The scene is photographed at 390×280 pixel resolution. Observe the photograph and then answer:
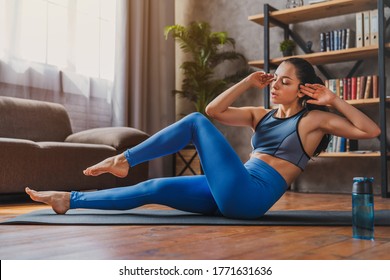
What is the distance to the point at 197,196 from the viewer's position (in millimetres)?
1939

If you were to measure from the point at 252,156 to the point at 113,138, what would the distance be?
1.86 m

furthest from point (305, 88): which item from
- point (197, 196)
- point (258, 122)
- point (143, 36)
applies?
point (143, 36)

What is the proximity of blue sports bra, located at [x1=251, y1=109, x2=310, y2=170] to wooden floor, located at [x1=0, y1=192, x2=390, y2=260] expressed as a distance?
0.28 meters

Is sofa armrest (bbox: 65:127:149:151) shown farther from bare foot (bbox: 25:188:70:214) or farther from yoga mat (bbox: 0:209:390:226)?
bare foot (bbox: 25:188:70:214)

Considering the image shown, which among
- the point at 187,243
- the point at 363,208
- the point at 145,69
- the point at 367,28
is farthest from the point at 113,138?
the point at 363,208

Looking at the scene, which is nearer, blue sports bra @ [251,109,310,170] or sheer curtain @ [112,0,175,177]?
blue sports bra @ [251,109,310,170]

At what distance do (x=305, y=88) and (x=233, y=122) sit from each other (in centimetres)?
35

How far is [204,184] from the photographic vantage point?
1.92 meters

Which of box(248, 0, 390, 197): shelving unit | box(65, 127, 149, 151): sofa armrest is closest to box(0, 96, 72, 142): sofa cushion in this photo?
box(65, 127, 149, 151): sofa armrest

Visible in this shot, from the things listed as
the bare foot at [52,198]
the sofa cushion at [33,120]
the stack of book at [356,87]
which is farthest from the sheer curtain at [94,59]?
the bare foot at [52,198]

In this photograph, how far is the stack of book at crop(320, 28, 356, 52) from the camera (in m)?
3.95

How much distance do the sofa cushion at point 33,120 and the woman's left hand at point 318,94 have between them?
92.9 inches

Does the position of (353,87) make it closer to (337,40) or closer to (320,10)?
(337,40)
